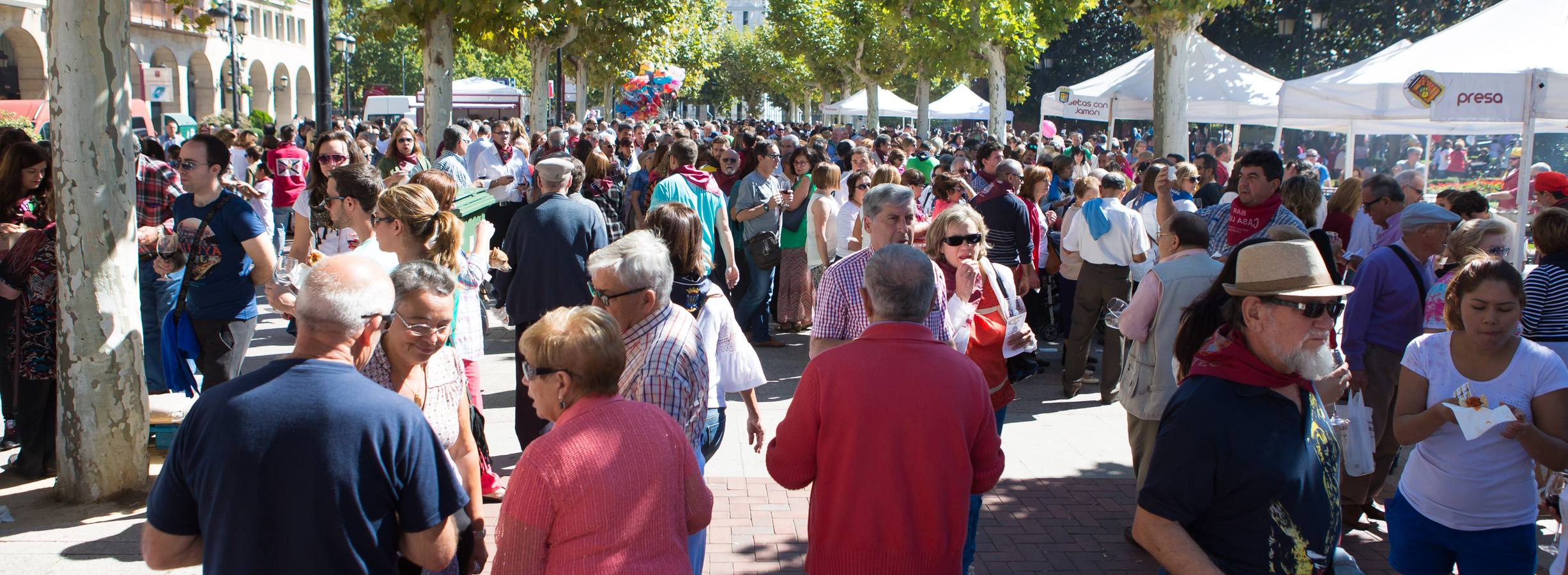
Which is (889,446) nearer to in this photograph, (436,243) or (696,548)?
(696,548)

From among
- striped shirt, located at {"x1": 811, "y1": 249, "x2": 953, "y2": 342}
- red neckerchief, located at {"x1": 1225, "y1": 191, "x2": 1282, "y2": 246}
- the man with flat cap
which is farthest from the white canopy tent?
the man with flat cap

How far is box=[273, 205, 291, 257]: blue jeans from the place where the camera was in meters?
10.2

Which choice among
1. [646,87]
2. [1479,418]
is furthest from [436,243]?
[646,87]

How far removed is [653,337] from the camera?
3594 mm

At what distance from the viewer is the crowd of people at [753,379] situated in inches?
97.7

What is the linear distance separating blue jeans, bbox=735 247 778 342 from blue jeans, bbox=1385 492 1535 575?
598 cm

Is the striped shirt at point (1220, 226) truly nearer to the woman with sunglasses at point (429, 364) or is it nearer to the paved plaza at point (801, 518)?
the paved plaza at point (801, 518)

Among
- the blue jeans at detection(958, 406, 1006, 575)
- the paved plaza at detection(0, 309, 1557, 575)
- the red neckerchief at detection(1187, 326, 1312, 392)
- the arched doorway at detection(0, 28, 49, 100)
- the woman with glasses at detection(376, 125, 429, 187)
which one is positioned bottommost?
the paved plaza at detection(0, 309, 1557, 575)

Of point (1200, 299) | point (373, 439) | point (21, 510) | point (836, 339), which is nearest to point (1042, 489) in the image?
point (836, 339)

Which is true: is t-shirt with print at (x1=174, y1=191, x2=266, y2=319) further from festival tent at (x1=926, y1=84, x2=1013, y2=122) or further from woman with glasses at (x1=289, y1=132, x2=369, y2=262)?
festival tent at (x1=926, y1=84, x2=1013, y2=122)

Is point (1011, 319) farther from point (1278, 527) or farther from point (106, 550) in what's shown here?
point (106, 550)

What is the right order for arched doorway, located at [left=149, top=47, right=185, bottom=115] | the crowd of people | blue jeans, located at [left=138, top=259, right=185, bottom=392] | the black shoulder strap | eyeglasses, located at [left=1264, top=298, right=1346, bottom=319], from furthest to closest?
1. arched doorway, located at [left=149, top=47, right=185, bottom=115]
2. blue jeans, located at [left=138, top=259, right=185, bottom=392]
3. the black shoulder strap
4. eyeglasses, located at [left=1264, top=298, right=1346, bottom=319]
5. the crowd of people

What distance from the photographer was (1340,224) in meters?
7.55

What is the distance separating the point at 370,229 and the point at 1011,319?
9.79 feet
